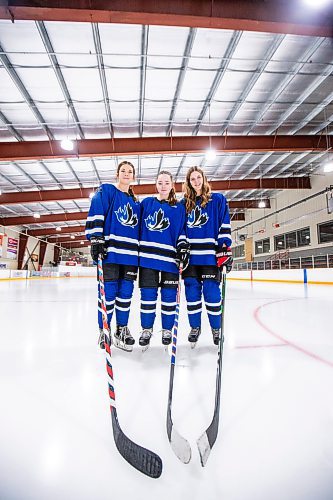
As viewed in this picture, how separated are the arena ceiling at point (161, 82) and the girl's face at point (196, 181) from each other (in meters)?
3.63

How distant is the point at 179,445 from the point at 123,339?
1220 mm

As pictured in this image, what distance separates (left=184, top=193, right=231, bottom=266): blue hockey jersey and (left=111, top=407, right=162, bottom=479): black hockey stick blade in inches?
56.4

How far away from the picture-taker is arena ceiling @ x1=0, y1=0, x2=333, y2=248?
450 cm

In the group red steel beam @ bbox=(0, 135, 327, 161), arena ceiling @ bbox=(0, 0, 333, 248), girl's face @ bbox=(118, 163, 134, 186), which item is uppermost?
arena ceiling @ bbox=(0, 0, 333, 248)

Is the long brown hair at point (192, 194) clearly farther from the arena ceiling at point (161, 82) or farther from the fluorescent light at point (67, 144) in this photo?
the fluorescent light at point (67, 144)

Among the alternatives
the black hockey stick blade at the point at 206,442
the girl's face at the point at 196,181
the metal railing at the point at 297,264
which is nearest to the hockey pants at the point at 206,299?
the girl's face at the point at 196,181

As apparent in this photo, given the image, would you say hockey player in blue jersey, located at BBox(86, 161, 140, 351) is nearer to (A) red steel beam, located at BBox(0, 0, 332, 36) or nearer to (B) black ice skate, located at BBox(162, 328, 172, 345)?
(B) black ice skate, located at BBox(162, 328, 172, 345)

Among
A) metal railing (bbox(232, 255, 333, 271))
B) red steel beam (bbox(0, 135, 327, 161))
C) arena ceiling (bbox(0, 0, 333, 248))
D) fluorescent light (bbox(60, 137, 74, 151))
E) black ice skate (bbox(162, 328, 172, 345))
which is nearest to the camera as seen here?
black ice skate (bbox(162, 328, 172, 345))

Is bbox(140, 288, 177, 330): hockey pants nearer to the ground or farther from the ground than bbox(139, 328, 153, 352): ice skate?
farther from the ground

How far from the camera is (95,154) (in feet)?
28.3

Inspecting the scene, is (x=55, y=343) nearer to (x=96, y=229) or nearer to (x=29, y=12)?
(x=96, y=229)

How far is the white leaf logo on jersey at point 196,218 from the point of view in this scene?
89.5 inches

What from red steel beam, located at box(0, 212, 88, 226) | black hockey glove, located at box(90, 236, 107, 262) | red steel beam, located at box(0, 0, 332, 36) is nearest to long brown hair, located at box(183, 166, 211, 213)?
black hockey glove, located at box(90, 236, 107, 262)

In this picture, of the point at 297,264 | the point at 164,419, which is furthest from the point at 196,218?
A: the point at 297,264
